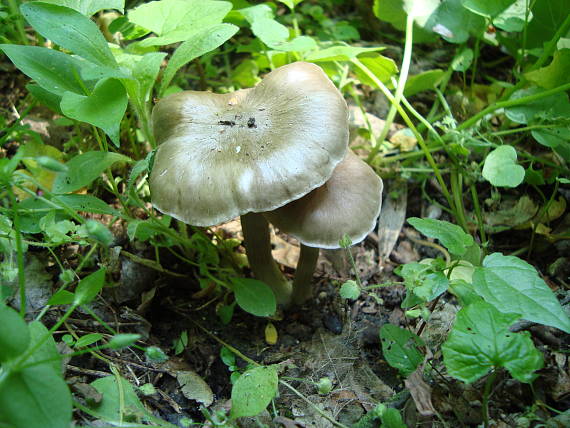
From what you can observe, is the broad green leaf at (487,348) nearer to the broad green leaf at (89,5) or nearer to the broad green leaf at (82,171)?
the broad green leaf at (82,171)

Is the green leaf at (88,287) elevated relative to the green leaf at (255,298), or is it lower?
elevated

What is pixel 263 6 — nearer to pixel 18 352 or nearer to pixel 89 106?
pixel 89 106

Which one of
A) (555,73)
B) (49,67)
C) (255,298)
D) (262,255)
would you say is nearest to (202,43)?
(49,67)

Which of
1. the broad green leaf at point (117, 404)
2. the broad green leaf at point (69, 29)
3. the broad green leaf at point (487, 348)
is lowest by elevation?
the broad green leaf at point (117, 404)

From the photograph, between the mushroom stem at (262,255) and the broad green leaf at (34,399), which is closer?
the broad green leaf at (34,399)

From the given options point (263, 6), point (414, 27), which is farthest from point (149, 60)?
point (414, 27)

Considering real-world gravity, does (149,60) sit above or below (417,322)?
above

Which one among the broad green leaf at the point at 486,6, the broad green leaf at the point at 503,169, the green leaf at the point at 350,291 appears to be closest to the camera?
the green leaf at the point at 350,291

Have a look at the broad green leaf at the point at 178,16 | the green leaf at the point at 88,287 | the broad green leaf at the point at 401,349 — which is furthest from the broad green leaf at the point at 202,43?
the broad green leaf at the point at 401,349
